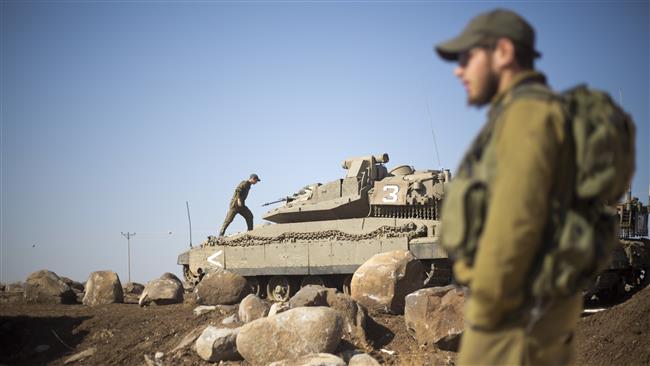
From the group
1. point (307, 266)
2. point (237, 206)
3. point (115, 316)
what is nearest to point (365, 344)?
point (115, 316)

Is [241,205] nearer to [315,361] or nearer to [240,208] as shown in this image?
[240,208]

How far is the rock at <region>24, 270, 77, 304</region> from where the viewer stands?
17172 millimetres

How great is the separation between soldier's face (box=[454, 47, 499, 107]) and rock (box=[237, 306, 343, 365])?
6196mm

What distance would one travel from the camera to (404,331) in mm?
10281

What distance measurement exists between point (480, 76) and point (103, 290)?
52.0 feet

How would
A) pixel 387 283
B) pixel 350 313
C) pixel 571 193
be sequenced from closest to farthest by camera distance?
pixel 571 193 < pixel 350 313 < pixel 387 283

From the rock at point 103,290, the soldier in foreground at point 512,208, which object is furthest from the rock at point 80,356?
the soldier in foreground at point 512,208

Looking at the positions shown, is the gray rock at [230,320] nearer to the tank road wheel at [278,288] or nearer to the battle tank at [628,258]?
the tank road wheel at [278,288]

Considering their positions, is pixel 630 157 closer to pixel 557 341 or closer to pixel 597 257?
pixel 597 257

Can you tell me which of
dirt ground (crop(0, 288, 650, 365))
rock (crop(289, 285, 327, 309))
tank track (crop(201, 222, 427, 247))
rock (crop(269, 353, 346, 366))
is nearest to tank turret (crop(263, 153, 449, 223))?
tank track (crop(201, 222, 427, 247))

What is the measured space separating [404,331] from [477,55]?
7.83 m

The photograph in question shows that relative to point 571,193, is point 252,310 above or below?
below

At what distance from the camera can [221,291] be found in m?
14.8

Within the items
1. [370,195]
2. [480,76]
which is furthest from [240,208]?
[480,76]
